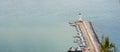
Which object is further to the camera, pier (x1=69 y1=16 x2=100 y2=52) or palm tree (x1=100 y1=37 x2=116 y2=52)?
pier (x1=69 y1=16 x2=100 y2=52)

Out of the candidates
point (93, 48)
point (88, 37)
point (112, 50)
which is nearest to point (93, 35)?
point (88, 37)

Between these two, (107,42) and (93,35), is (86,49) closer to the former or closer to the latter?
(93,35)

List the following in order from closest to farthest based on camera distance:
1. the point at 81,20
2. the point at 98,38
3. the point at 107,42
A: the point at 107,42 < the point at 98,38 < the point at 81,20

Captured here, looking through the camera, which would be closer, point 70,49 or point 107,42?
point 107,42

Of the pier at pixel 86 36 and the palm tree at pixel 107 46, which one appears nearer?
the palm tree at pixel 107 46

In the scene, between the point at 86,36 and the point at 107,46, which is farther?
the point at 86,36

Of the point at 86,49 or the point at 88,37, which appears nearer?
the point at 86,49

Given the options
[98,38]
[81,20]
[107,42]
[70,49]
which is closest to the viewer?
[107,42]

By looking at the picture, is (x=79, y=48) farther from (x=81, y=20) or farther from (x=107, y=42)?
(x=107, y=42)

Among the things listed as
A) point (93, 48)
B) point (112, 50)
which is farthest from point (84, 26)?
point (112, 50)
